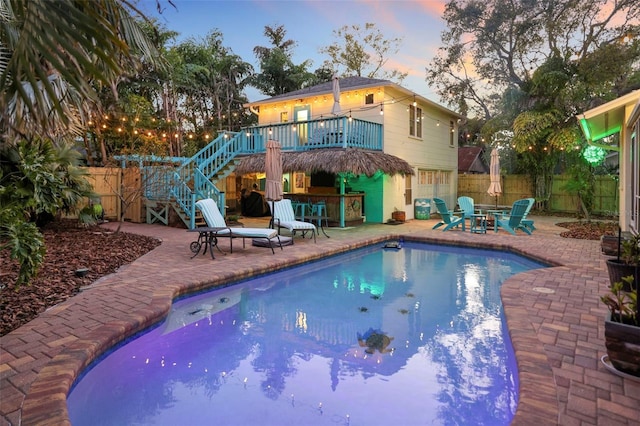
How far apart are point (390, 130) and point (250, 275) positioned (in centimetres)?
998

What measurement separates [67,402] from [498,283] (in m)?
6.63

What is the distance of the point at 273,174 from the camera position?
1005 cm

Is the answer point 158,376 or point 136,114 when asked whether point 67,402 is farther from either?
point 136,114

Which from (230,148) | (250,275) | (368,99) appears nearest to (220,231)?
(250,275)

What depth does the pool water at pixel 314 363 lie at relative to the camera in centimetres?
322

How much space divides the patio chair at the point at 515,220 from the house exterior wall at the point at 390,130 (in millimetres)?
4489

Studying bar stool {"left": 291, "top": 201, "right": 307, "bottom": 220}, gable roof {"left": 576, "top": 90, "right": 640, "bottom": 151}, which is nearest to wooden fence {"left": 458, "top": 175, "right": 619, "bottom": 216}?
gable roof {"left": 576, "top": 90, "right": 640, "bottom": 151}

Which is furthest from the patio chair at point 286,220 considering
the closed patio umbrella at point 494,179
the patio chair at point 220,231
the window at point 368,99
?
the closed patio umbrella at point 494,179

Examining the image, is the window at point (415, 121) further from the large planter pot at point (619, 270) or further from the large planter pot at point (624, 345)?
the large planter pot at point (624, 345)

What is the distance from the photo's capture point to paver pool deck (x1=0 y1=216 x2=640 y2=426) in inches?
108

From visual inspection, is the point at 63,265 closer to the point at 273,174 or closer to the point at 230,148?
the point at 273,174

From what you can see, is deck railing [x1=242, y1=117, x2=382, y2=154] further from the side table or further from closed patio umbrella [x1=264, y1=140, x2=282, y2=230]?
the side table

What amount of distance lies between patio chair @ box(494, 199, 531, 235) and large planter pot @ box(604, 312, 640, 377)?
875cm

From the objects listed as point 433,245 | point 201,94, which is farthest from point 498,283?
point 201,94
